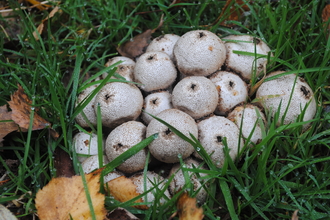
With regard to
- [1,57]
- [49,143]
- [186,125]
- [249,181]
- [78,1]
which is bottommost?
[249,181]

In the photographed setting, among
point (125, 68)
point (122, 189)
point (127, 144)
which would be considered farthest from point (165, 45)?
point (122, 189)

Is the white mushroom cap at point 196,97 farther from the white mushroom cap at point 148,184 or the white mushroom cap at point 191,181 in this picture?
the white mushroom cap at point 148,184

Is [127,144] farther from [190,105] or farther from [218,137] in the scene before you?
[218,137]

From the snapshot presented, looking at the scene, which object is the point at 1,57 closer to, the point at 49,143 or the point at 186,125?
the point at 49,143

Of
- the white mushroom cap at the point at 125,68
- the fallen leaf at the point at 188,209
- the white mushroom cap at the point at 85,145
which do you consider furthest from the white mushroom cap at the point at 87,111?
the fallen leaf at the point at 188,209

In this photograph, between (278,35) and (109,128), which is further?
(278,35)

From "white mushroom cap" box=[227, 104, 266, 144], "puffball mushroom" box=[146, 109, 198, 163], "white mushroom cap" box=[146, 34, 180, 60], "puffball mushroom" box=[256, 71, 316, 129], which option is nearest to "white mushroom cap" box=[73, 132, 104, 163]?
"puffball mushroom" box=[146, 109, 198, 163]

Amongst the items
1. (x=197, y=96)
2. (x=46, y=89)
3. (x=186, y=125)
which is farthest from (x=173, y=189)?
(x=46, y=89)
